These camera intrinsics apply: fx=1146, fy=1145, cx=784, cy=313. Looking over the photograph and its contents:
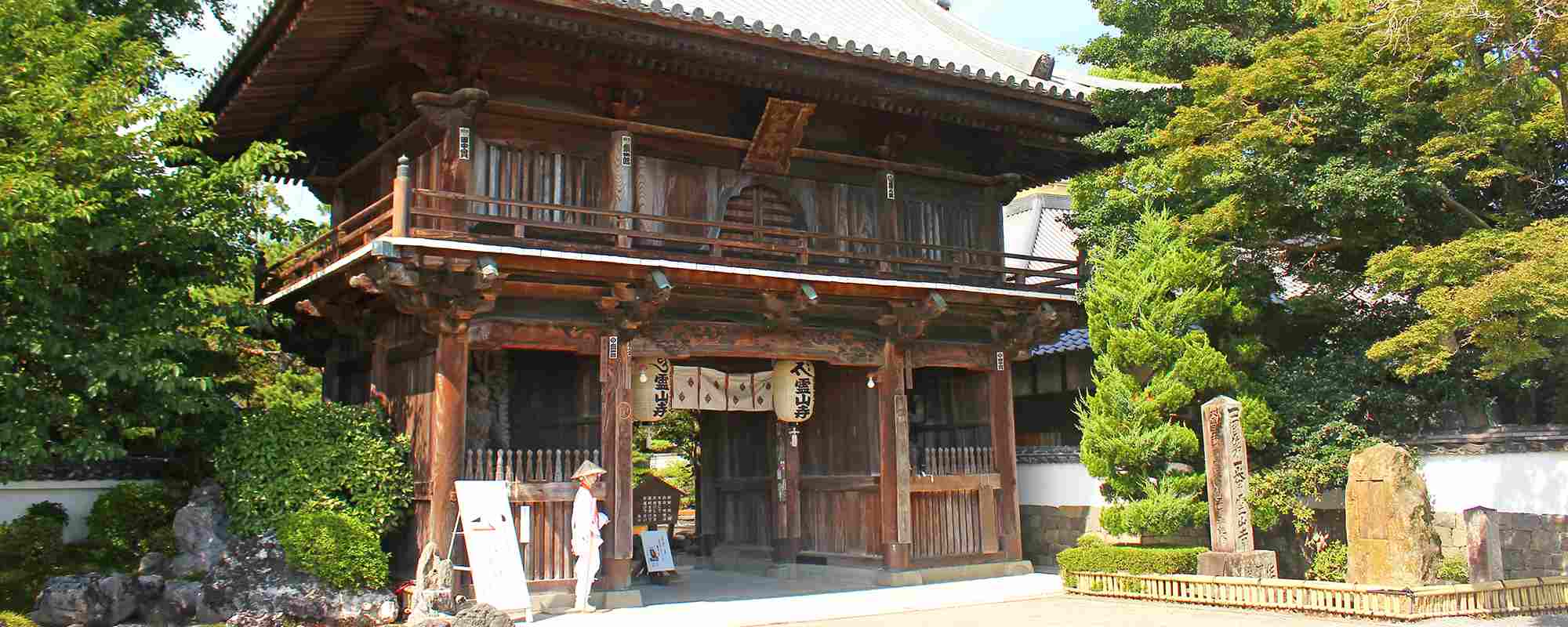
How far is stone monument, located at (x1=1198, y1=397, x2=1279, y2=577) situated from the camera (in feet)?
44.8

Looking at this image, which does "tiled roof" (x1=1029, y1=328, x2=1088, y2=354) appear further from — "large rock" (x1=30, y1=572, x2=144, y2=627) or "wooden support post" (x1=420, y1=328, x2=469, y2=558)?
"large rock" (x1=30, y1=572, x2=144, y2=627)

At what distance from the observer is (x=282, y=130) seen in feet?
51.5

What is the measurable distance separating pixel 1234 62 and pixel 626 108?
9.50 metres

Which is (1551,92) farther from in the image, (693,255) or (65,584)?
(65,584)

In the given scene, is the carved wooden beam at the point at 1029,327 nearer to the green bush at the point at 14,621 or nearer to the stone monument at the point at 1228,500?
the stone monument at the point at 1228,500

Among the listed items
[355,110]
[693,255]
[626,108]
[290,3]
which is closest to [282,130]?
Answer: [355,110]

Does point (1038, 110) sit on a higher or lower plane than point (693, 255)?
higher

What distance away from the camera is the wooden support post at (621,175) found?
14.0 m

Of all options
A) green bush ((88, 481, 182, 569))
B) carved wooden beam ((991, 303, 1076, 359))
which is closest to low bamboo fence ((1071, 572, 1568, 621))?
carved wooden beam ((991, 303, 1076, 359))

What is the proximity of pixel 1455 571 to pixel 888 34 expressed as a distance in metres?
10.8

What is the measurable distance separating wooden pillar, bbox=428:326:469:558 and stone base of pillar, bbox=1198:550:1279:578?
8.84 meters

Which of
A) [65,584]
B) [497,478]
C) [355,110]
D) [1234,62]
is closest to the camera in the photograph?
[65,584]

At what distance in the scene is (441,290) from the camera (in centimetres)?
1251

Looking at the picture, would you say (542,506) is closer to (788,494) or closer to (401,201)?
(401,201)
